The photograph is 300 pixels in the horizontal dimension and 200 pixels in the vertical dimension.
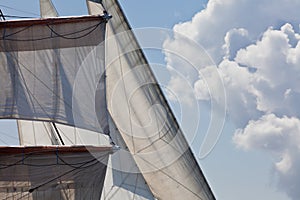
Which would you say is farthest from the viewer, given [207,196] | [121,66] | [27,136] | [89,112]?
[27,136]

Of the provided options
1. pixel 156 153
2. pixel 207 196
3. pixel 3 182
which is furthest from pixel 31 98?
pixel 207 196

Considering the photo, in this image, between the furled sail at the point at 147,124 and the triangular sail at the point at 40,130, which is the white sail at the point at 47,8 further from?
the furled sail at the point at 147,124

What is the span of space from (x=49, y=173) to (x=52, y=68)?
419cm

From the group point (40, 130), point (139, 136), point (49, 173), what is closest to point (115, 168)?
point (139, 136)

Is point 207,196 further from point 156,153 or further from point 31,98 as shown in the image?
point 31,98

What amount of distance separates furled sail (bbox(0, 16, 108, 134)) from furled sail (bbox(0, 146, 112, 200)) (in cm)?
134

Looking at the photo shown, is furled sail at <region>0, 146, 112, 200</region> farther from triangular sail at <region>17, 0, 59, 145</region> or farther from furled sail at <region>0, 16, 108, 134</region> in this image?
triangular sail at <region>17, 0, 59, 145</region>

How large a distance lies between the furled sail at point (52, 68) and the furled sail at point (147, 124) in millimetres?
1789

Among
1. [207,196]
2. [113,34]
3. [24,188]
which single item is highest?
[113,34]

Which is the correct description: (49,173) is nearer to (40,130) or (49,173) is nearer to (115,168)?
(115,168)

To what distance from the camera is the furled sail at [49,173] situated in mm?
25031

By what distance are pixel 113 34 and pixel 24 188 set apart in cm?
706

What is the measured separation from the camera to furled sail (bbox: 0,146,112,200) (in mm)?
25031

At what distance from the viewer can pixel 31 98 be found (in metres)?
26.1
